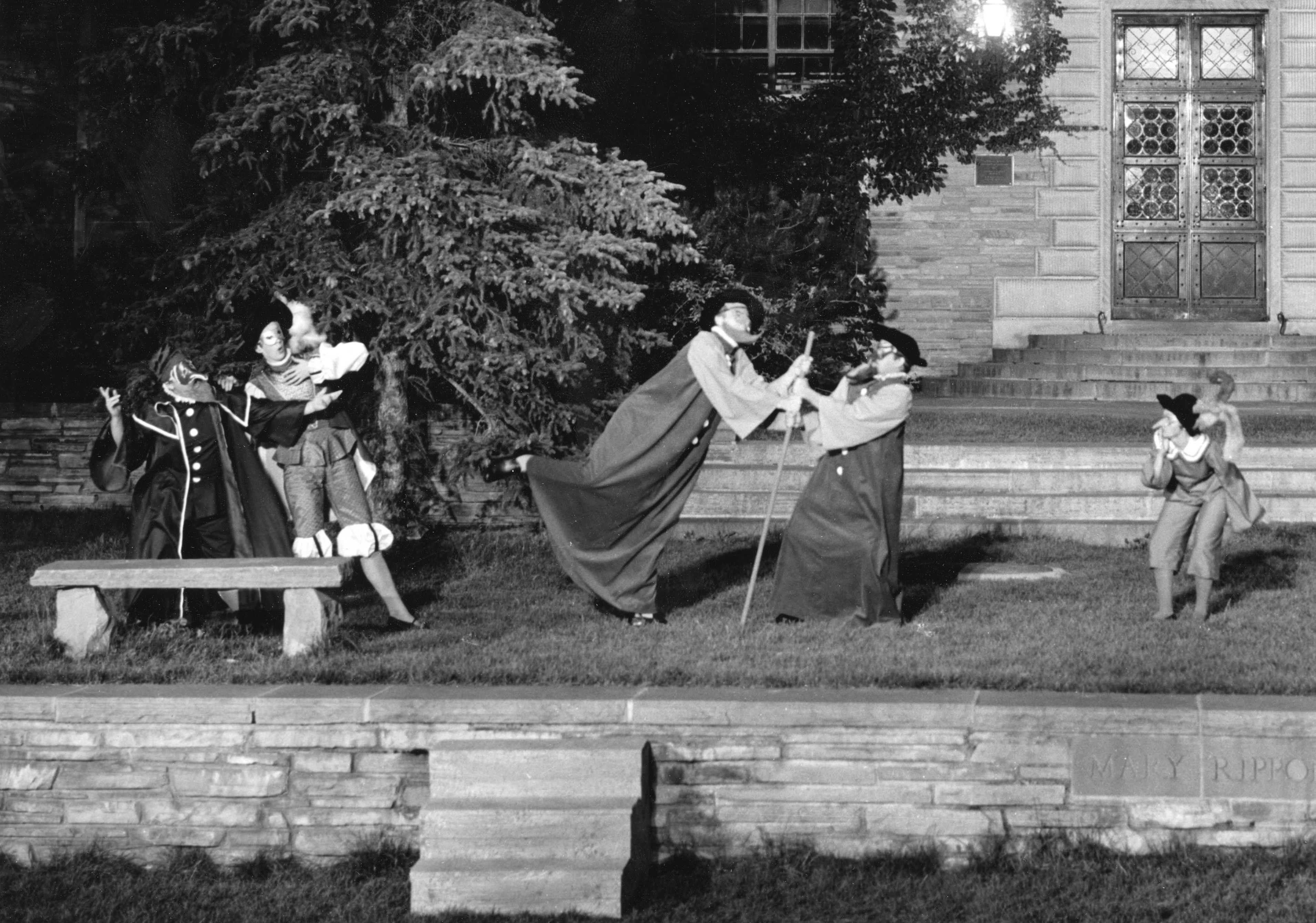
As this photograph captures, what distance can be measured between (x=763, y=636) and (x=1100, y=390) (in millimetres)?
9129

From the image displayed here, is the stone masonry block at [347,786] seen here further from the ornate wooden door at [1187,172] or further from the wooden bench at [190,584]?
the ornate wooden door at [1187,172]

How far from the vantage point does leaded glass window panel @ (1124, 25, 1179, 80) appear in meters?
19.4

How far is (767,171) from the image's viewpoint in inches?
653

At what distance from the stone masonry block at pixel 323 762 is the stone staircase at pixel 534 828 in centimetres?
38

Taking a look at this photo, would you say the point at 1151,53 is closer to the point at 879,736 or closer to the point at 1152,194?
the point at 1152,194

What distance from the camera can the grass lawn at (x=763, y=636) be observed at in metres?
8.17

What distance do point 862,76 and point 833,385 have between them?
3472 millimetres

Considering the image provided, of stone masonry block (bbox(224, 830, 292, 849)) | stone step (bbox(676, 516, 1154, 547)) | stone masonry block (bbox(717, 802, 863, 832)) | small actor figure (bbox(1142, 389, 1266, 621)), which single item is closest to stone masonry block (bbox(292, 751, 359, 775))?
stone masonry block (bbox(224, 830, 292, 849))

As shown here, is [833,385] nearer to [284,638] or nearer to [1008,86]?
[1008,86]

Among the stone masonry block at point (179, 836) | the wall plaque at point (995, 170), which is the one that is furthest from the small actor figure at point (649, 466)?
the wall plaque at point (995, 170)

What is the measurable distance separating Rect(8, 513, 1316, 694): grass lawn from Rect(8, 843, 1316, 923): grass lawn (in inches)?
34.9

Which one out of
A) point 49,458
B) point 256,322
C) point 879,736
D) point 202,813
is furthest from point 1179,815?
point 49,458

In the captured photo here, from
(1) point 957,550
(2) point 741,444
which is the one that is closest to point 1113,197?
(2) point 741,444

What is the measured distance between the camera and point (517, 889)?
7.09 m
